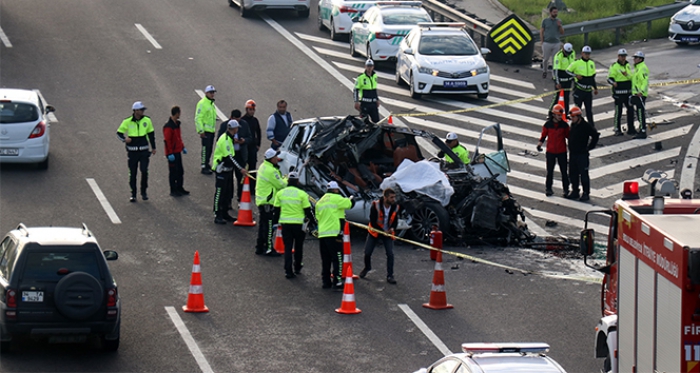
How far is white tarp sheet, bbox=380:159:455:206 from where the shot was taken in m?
18.8

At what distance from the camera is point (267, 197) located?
18.5m

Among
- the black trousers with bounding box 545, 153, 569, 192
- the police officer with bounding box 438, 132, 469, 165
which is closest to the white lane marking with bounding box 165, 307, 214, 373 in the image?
the police officer with bounding box 438, 132, 469, 165

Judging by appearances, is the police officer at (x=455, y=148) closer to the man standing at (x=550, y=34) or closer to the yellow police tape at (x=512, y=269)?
the yellow police tape at (x=512, y=269)

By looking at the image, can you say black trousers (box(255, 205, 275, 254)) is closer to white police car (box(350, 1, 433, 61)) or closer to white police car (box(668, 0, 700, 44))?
white police car (box(350, 1, 433, 61))

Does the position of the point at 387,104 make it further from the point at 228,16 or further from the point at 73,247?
the point at 73,247

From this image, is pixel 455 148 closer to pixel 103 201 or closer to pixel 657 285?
pixel 103 201

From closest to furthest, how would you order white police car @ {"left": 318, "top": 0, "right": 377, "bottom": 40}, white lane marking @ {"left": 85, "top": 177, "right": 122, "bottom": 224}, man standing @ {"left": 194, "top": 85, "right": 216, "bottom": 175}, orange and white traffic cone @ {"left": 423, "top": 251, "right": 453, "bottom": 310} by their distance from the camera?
orange and white traffic cone @ {"left": 423, "top": 251, "right": 453, "bottom": 310} < white lane marking @ {"left": 85, "top": 177, "right": 122, "bottom": 224} < man standing @ {"left": 194, "top": 85, "right": 216, "bottom": 175} < white police car @ {"left": 318, "top": 0, "right": 377, "bottom": 40}

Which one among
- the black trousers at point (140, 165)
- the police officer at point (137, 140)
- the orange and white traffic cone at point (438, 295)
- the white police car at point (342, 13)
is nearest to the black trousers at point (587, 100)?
the white police car at point (342, 13)

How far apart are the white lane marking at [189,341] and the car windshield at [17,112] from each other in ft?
26.2

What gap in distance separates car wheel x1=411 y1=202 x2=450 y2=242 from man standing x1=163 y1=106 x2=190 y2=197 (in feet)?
16.0

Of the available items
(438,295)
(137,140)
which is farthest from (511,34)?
(438,295)

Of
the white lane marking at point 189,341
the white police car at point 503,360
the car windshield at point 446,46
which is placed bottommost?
the white lane marking at point 189,341

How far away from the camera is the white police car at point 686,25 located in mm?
30656

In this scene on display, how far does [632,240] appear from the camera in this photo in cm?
1084
